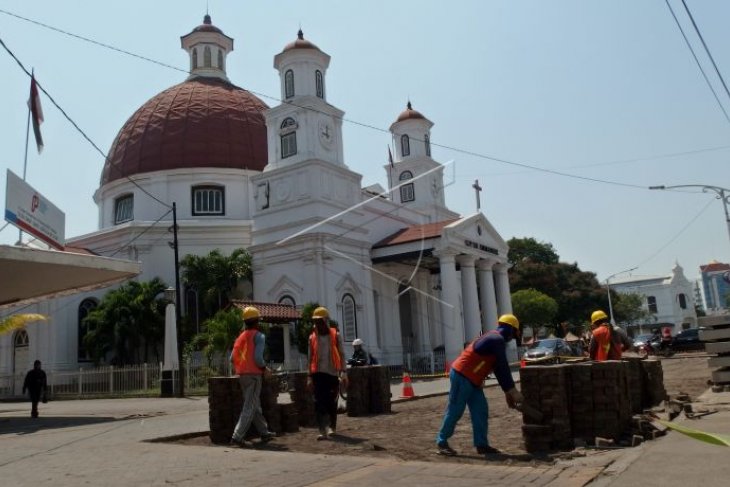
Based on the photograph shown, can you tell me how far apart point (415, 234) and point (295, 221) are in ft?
20.0

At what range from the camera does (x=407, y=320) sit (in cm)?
3788

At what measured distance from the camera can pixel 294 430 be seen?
8.74m

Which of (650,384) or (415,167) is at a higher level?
(415,167)

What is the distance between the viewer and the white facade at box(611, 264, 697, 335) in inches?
3570

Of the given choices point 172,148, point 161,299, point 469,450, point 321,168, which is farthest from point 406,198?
point 469,450

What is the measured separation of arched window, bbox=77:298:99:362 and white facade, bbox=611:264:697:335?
74.1 metres

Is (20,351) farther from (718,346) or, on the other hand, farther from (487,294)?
(718,346)

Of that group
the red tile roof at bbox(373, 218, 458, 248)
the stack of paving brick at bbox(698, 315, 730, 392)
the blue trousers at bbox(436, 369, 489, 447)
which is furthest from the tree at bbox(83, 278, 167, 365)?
the blue trousers at bbox(436, 369, 489, 447)

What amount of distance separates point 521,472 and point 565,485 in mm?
607

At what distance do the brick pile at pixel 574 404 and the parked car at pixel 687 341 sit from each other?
32274 mm

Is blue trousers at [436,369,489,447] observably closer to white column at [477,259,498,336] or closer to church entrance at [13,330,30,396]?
white column at [477,259,498,336]

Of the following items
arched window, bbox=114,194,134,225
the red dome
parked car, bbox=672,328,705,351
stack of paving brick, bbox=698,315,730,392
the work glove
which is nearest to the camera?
the work glove

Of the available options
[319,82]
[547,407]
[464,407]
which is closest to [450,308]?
[319,82]

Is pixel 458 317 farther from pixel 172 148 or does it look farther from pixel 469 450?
pixel 469 450
